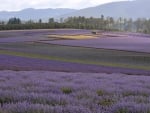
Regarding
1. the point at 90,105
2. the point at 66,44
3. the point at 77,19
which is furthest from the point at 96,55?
the point at 77,19

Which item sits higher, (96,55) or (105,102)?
(105,102)

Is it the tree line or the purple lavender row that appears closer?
the purple lavender row

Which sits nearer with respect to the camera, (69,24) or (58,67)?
(58,67)

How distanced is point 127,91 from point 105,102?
275 centimetres

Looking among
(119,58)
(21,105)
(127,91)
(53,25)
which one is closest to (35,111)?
(21,105)

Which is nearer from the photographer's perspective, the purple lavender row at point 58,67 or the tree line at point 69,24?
the purple lavender row at point 58,67

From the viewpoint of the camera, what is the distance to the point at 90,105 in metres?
6.41

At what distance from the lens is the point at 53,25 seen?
131875 millimetres

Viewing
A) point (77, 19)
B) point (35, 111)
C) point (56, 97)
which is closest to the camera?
point (35, 111)

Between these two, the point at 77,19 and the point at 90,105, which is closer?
the point at 90,105

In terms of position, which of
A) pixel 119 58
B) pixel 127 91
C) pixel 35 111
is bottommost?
pixel 119 58

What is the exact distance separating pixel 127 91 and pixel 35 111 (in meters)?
4.57

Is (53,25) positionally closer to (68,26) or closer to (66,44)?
(68,26)

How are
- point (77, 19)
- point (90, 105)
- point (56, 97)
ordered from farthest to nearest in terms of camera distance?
point (77, 19) < point (56, 97) < point (90, 105)
